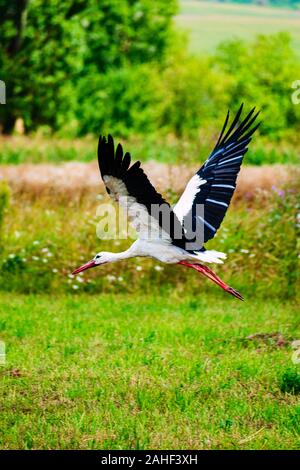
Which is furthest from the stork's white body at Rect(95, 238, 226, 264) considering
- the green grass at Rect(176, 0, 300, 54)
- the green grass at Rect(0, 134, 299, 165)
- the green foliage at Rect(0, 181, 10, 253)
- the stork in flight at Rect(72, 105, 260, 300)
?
the green grass at Rect(176, 0, 300, 54)

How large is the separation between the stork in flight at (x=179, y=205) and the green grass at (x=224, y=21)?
166 feet

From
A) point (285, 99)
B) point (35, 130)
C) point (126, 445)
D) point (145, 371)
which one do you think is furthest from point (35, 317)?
point (285, 99)

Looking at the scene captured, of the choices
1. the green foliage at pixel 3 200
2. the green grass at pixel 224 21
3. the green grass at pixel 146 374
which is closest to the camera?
the green grass at pixel 146 374

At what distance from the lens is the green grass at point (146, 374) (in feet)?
21.2

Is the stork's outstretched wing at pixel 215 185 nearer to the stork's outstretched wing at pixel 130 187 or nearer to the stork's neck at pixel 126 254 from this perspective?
the stork's neck at pixel 126 254

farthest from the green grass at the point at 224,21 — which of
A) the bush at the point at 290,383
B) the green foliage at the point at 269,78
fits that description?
the bush at the point at 290,383

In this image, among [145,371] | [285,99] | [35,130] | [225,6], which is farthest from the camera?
[225,6]

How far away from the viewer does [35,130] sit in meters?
34.8

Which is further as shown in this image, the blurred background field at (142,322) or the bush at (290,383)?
the bush at (290,383)

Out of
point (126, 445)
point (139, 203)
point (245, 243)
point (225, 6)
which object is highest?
point (225, 6)

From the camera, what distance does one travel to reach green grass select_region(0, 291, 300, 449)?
647 centimetres

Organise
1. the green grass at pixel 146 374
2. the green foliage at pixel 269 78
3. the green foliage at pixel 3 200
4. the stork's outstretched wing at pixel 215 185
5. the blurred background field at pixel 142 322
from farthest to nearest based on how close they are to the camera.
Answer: the green foliage at pixel 269 78 < the green foliage at pixel 3 200 < the stork's outstretched wing at pixel 215 185 < the blurred background field at pixel 142 322 < the green grass at pixel 146 374

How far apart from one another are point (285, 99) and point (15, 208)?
3877 cm

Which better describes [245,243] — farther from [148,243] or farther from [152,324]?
[148,243]
